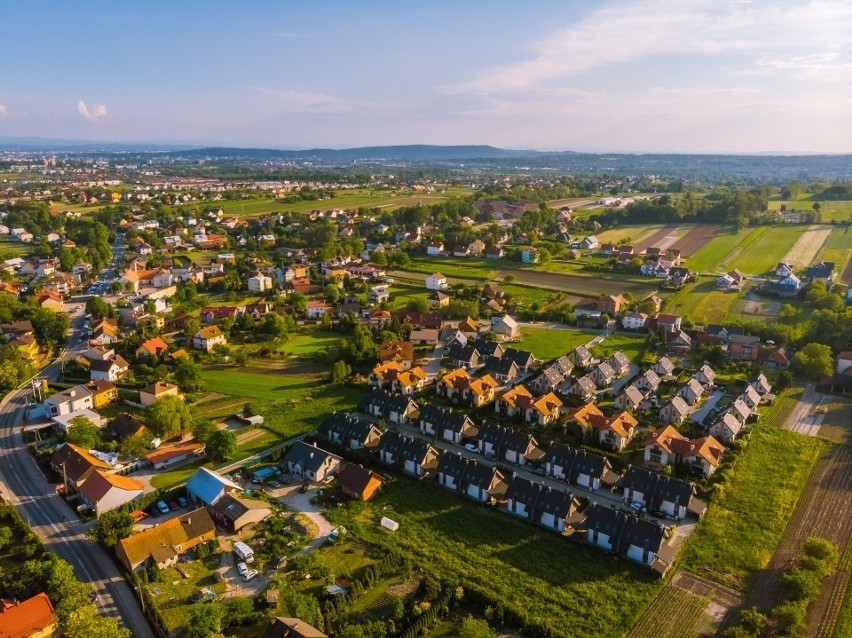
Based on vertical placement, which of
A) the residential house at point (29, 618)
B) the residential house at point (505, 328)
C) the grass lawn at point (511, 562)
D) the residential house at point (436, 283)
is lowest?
the grass lawn at point (511, 562)

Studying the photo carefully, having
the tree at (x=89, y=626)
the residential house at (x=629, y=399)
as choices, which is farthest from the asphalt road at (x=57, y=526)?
the residential house at (x=629, y=399)

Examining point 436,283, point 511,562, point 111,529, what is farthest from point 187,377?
point 436,283

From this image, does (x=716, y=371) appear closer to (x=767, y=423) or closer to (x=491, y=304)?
(x=767, y=423)

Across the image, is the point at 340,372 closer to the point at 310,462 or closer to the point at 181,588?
the point at 310,462

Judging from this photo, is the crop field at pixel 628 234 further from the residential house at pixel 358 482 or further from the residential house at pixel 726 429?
the residential house at pixel 358 482

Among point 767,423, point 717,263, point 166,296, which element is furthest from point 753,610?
point 717,263

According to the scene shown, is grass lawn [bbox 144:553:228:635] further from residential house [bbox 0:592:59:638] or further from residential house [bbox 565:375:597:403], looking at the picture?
residential house [bbox 565:375:597:403]

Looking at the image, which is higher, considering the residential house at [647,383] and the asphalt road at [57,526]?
the residential house at [647,383]
